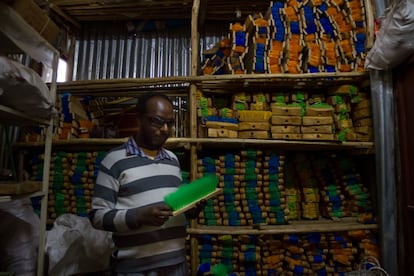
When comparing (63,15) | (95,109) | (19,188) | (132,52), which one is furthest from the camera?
Answer: (132,52)

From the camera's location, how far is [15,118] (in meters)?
1.93

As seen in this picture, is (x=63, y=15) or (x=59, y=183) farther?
(x=63, y=15)

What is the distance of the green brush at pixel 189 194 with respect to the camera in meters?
1.28

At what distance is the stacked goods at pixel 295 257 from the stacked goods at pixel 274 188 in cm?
18

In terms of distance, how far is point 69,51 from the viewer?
11.4 feet

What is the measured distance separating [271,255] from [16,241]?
212cm

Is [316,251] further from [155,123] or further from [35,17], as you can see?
[35,17]

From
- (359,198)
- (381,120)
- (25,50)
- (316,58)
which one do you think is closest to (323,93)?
(316,58)

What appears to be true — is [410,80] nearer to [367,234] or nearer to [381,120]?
[381,120]

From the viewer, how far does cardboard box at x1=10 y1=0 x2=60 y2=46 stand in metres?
1.78

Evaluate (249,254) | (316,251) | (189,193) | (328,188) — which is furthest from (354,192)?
(189,193)

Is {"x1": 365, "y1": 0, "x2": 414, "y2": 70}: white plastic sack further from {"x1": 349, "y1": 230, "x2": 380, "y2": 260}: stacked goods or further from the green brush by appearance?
the green brush

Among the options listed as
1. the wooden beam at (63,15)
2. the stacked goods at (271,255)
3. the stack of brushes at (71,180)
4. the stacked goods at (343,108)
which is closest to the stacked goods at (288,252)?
the stacked goods at (271,255)

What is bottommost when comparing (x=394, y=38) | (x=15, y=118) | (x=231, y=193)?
(x=231, y=193)
